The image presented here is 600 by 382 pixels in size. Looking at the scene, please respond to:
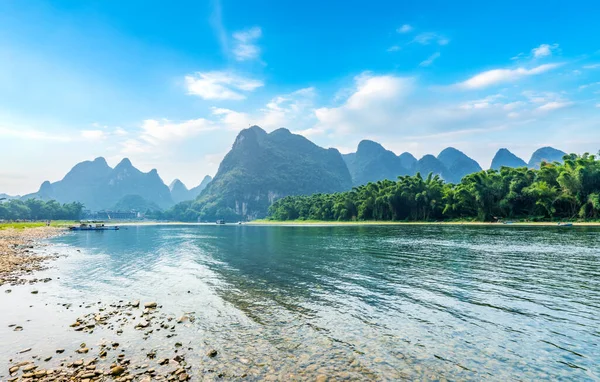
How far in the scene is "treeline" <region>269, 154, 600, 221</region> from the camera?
72.8m

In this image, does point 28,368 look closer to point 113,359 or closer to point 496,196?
point 113,359

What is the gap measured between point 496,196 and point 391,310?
3625 inches

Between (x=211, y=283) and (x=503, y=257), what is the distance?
91.3ft

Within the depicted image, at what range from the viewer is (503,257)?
30906mm

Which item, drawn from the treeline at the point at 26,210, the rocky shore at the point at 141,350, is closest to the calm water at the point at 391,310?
the rocky shore at the point at 141,350

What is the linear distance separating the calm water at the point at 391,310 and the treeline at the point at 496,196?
5731cm

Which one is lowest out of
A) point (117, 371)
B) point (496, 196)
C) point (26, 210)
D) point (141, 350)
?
point (141, 350)

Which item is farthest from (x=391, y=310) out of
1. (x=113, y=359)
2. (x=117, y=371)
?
(x=113, y=359)

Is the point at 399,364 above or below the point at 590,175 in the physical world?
below

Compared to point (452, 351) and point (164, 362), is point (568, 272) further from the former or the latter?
point (164, 362)

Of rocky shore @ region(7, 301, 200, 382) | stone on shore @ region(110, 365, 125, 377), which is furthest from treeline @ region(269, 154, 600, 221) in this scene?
stone on shore @ region(110, 365, 125, 377)

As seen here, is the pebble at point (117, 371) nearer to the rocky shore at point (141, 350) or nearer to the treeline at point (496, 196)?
the rocky shore at point (141, 350)

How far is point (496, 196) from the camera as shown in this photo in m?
90.9

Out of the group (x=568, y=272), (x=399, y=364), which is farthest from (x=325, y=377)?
(x=568, y=272)
